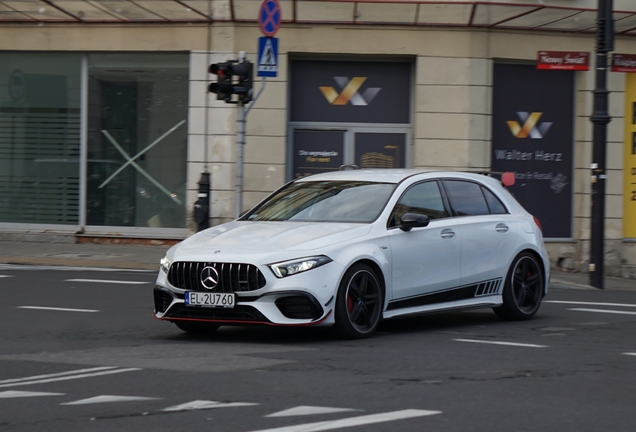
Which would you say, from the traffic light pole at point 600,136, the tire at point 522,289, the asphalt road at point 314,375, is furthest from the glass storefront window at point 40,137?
the tire at point 522,289

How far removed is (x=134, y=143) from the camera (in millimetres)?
19969

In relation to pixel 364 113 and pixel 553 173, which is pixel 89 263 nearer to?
pixel 364 113

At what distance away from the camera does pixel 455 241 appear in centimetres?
963

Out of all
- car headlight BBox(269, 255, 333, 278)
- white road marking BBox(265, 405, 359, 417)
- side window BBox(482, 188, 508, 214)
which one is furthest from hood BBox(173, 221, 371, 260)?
white road marking BBox(265, 405, 359, 417)

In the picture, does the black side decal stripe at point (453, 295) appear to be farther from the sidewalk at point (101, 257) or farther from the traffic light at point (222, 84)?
the traffic light at point (222, 84)

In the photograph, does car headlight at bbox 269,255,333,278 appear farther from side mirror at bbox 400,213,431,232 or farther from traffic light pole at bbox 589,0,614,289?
traffic light pole at bbox 589,0,614,289

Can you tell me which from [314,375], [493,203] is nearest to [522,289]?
[493,203]

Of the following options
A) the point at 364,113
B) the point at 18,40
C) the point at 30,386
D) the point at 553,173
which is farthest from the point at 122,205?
the point at 30,386

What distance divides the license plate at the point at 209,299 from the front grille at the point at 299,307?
1.24 feet

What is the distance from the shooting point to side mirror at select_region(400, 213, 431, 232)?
29.7ft

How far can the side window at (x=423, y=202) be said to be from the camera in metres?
9.37

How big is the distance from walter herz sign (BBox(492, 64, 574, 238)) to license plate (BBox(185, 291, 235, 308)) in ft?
39.3

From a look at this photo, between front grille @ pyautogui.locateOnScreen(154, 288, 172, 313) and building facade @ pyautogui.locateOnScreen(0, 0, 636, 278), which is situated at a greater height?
building facade @ pyautogui.locateOnScreen(0, 0, 636, 278)

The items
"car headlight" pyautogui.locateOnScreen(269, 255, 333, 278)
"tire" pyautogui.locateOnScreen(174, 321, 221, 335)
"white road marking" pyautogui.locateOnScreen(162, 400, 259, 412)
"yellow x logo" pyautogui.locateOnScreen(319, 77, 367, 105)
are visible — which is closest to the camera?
"white road marking" pyautogui.locateOnScreen(162, 400, 259, 412)
